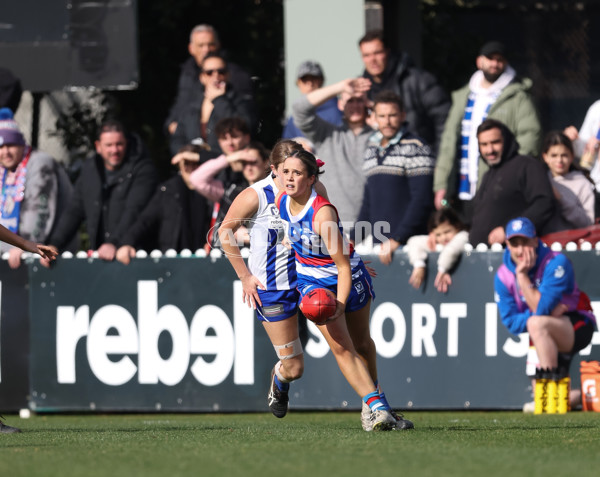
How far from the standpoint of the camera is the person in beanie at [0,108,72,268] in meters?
11.8

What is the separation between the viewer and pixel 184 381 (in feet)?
36.8

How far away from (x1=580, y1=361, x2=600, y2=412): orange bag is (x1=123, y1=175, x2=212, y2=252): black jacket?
385 cm

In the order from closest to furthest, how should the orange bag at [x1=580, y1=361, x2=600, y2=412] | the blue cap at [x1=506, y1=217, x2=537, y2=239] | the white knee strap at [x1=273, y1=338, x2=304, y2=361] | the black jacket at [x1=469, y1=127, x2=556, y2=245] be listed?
the white knee strap at [x1=273, y1=338, x2=304, y2=361]
the blue cap at [x1=506, y1=217, x2=537, y2=239]
the orange bag at [x1=580, y1=361, x2=600, y2=412]
the black jacket at [x1=469, y1=127, x2=556, y2=245]

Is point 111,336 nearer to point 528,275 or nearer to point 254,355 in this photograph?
point 254,355

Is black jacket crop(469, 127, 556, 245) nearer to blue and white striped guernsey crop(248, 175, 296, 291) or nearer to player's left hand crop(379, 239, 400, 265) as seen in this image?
player's left hand crop(379, 239, 400, 265)

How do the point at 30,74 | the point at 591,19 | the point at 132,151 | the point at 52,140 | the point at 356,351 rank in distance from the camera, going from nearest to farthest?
1. the point at 356,351
2. the point at 132,151
3. the point at 30,74
4. the point at 591,19
5. the point at 52,140

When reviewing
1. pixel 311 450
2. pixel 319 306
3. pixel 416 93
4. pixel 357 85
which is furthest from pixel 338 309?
pixel 416 93

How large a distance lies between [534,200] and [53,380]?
486 centimetres

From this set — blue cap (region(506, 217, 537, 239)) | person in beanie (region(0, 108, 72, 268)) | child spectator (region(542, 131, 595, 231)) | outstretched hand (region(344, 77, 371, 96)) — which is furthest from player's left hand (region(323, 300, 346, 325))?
person in beanie (region(0, 108, 72, 268))

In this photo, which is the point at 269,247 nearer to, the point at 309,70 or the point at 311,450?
the point at 311,450

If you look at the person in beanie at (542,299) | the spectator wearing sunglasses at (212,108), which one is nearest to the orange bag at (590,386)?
the person in beanie at (542,299)

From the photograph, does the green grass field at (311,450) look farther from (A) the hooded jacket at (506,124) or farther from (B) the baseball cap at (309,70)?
(B) the baseball cap at (309,70)

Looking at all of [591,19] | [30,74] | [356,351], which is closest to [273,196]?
[356,351]

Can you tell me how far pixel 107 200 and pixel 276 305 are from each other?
4.10 m
